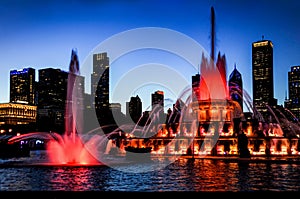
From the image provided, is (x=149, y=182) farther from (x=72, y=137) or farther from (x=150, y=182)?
(x=72, y=137)

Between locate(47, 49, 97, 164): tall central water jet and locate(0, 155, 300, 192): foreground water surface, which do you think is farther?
locate(47, 49, 97, 164): tall central water jet

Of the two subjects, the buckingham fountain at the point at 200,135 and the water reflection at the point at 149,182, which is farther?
the buckingham fountain at the point at 200,135

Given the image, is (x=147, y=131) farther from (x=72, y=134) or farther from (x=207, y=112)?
(x=72, y=134)

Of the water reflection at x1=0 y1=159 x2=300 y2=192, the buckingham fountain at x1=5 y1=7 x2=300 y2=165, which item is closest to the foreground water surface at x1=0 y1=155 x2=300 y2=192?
the water reflection at x1=0 y1=159 x2=300 y2=192

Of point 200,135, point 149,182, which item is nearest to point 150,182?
point 149,182

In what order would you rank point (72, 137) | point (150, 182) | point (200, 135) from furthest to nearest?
point (200, 135)
point (72, 137)
point (150, 182)

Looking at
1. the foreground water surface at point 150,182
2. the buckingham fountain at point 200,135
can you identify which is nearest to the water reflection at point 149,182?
the foreground water surface at point 150,182

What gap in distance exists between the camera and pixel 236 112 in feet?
228

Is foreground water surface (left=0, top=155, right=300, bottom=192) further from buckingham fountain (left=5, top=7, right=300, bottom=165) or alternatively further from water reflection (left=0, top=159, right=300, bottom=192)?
buckingham fountain (left=5, top=7, right=300, bottom=165)

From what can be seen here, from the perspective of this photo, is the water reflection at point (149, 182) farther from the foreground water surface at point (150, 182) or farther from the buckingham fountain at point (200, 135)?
the buckingham fountain at point (200, 135)

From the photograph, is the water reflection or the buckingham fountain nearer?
the water reflection

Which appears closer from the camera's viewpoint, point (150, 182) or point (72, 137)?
point (150, 182)

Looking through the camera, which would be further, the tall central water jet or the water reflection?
the tall central water jet
